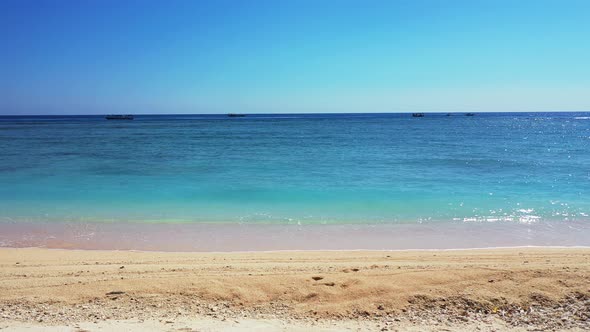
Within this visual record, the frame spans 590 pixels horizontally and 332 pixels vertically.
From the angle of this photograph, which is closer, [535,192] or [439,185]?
[535,192]

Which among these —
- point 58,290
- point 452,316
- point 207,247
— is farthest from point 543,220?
point 58,290

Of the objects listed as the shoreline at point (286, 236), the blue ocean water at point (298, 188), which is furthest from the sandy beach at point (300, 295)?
the blue ocean water at point (298, 188)

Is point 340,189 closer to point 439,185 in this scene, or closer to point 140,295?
point 439,185

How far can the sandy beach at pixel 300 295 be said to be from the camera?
501 cm

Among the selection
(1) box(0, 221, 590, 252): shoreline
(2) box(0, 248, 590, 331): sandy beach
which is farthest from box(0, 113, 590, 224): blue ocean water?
(2) box(0, 248, 590, 331): sandy beach

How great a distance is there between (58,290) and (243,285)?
269cm

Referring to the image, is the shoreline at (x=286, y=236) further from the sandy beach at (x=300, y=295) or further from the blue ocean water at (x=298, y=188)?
the sandy beach at (x=300, y=295)

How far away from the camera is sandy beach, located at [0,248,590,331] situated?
197 inches

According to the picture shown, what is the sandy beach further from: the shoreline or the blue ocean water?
the blue ocean water

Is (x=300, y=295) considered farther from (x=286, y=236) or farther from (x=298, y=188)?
(x=298, y=188)

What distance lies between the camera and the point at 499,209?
41.8ft

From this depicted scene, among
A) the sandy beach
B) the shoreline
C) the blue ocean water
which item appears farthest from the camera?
the blue ocean water

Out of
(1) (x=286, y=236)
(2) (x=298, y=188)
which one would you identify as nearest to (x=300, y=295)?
(1) (x=286, y=236)

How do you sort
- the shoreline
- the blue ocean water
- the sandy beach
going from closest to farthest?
the sandy beach
the shoreline
the blue ocean water
